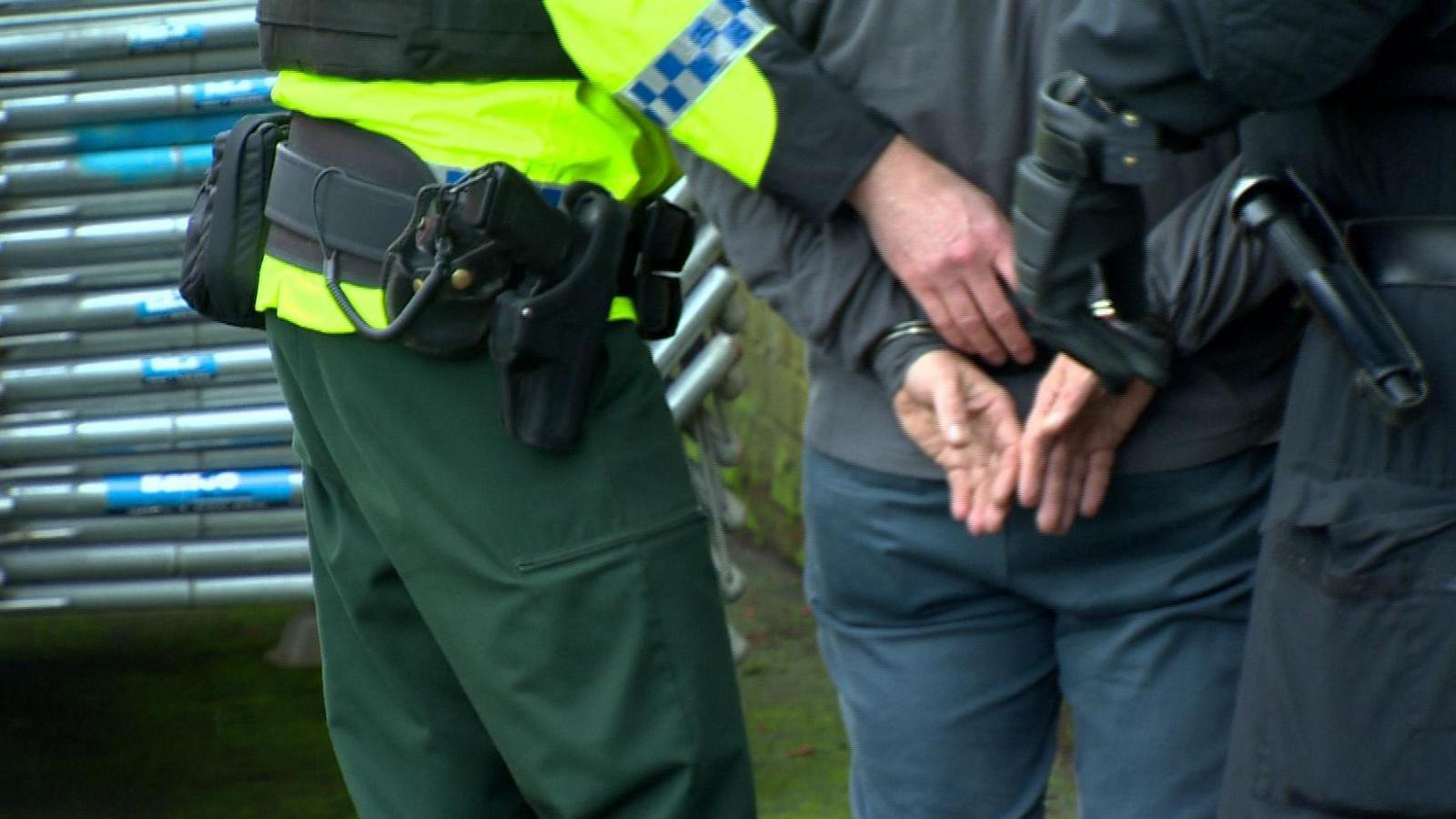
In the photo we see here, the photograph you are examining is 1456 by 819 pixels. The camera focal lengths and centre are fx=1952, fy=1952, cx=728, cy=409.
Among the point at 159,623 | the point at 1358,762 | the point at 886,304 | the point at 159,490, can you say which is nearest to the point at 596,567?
the point at 886,304

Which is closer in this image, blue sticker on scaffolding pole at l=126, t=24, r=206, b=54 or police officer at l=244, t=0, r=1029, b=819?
police officer at l=244, t=0, r=1029, b=819

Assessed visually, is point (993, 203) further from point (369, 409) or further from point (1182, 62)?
point (369, 409)

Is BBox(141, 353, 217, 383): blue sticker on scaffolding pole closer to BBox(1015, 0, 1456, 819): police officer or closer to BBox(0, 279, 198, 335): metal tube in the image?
BBox(0, 279, 198, 335): metal tube

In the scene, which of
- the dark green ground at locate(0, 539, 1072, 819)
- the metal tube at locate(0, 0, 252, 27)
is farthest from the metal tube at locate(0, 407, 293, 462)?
the metal tube at locate(0, 0, 252, 27)

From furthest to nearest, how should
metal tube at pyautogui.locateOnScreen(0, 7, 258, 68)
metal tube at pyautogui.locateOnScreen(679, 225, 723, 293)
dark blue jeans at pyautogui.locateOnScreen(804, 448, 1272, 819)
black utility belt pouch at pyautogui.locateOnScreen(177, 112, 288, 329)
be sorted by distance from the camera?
metal tube at pyautogui.locateOnScreen(0, 7, 258, 68) → metal tube at pyautogui.locateOnScreen(679, 225, 723, 293) → black utility belt pouch at pyautogui.locateOnScreen(177, 112, 288, 329) → dark blue jeans at pyautogui.locateOnScreen(804, 448, 1272, 819)

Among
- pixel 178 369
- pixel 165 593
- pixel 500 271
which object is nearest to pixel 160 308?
pixel 178 369

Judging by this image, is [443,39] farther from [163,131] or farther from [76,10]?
[76,10]

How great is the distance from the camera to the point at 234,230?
224cm

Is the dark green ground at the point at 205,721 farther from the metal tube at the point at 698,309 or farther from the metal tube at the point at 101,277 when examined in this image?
the metal tube at the point at 101,277

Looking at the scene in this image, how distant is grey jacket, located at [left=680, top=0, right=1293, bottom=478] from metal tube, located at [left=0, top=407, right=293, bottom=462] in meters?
2.02

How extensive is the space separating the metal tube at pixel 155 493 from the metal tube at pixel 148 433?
6cm

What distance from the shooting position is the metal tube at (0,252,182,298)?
3.88 meters

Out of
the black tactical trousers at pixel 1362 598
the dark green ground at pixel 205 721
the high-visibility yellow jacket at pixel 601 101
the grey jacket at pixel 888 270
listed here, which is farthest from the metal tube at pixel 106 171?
the black tactical trousers at pixel 1362 598

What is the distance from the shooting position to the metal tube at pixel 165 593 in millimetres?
3893
